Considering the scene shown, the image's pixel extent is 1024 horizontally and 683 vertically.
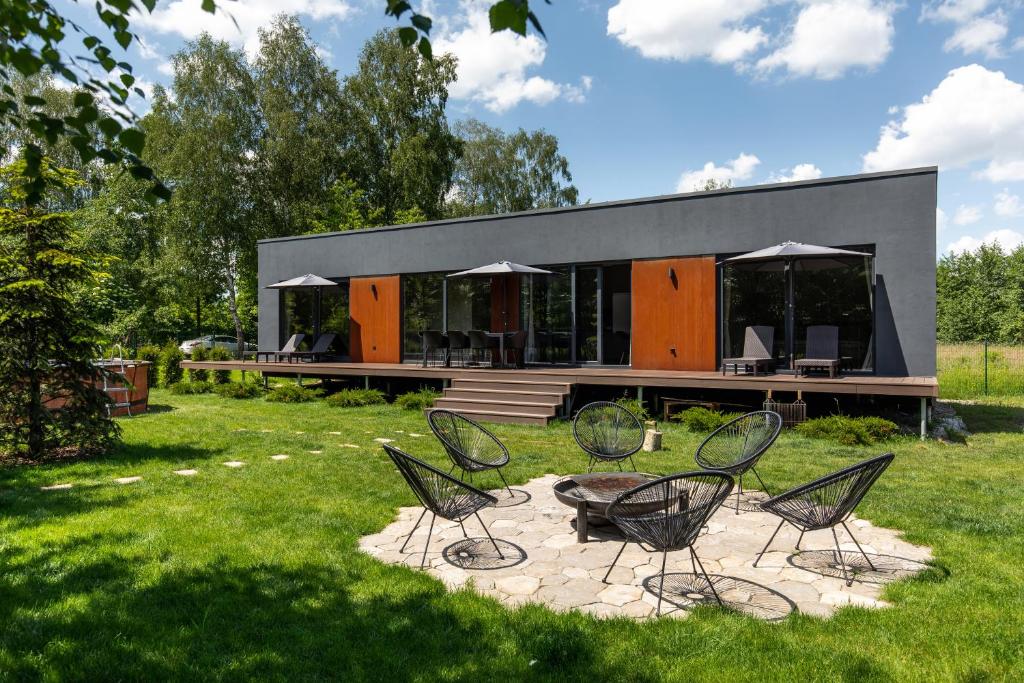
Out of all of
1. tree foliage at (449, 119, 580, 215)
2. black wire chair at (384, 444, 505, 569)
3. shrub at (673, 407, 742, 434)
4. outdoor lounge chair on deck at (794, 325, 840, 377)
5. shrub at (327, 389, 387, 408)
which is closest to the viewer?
black wire chair at (384, 444, 505, 569)

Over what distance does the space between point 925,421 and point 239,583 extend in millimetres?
8576

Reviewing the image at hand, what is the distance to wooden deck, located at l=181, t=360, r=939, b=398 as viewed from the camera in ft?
27.8

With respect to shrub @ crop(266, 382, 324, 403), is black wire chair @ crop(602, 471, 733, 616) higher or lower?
higher

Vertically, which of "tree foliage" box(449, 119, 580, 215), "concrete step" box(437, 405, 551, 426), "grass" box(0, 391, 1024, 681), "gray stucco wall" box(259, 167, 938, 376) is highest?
"tree foliage" box(449, 119, 580, 215)

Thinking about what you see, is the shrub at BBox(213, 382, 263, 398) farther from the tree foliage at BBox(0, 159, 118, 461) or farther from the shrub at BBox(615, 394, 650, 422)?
the shrub at BBox(615, 394, 650, 422)

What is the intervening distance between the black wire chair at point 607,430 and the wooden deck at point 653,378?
402 centimetres

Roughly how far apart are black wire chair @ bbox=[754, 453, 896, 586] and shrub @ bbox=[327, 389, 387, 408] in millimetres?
9452

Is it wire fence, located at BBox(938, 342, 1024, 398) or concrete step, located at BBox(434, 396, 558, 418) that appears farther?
wire fence, located at BBox(938, 342, 1024, 398)

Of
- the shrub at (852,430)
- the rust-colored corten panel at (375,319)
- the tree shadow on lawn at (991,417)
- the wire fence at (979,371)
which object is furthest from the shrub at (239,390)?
the wire fence at (979,371)

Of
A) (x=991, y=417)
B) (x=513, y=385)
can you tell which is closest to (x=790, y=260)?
(x=991, y=417)

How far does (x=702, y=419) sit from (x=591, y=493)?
4973 mm

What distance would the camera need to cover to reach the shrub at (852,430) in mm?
8047

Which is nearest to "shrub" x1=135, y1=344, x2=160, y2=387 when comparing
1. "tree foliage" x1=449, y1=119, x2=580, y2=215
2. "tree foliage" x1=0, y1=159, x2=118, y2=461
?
"tree foliage" x1=0, y1=159, x2=118, y2=461

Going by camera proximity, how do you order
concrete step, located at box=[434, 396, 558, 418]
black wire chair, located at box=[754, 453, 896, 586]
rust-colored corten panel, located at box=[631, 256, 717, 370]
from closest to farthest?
1. black wire chair, located at box=[754, 453, 896, 586]
2. concrete step, located at box=[434, 396, 558, 418]
3. rust-colored corten panel, located at box=[631, 256, 717, 370]
